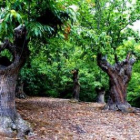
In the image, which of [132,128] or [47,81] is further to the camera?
[47,81]

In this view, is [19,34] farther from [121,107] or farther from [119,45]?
[119,45]

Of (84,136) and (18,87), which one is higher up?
(18,87)

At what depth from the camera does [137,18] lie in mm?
9562

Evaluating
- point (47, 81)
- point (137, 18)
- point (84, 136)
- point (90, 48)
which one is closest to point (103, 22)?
point (137, 18)

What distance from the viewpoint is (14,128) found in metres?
4.60

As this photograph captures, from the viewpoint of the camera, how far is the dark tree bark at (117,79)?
9.17 metres

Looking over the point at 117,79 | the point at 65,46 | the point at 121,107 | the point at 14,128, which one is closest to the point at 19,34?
the point at 14,128

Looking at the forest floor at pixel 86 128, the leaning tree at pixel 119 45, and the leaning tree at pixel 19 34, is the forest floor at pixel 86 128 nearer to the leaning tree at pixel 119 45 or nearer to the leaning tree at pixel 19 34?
the leaning tree at pixel 19 34

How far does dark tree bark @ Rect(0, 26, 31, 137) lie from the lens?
15.2 feet

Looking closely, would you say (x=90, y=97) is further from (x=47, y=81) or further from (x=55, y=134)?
(x=55, y=134)

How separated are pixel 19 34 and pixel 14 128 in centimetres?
209

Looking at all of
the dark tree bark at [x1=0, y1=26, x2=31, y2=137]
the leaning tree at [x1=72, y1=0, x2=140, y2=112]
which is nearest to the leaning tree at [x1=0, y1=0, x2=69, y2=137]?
the dark tree bark at [x1=0, y1=26, x2=31, y2=137]

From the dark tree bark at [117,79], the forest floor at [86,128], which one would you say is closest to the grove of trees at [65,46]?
the dark tree bark at [117,79]

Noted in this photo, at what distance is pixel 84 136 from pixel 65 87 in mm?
12512
